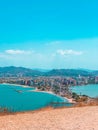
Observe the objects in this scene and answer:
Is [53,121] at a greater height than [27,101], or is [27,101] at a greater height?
[53,121]

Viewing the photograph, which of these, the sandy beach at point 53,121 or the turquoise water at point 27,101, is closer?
the sandy beach at point 53,121

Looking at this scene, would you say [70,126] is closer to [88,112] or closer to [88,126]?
[88,126]

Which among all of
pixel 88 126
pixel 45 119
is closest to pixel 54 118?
pixel 45 119

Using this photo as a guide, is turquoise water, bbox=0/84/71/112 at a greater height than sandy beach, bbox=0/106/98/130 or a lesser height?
lesser

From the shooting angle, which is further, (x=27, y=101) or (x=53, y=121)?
A: (x=27, y=101)

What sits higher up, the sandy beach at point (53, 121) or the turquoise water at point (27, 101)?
the sandy beach at point (53, 121)

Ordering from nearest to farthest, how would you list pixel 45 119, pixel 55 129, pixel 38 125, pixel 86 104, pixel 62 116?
1. pixel 55 129
2. pixel 38 125
3. pixel 45 119
4. pixel 62 116
5. pixel 86 104

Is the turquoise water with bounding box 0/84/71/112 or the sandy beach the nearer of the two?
the sandy beach

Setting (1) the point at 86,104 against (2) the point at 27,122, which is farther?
(1) the point at 86,104
